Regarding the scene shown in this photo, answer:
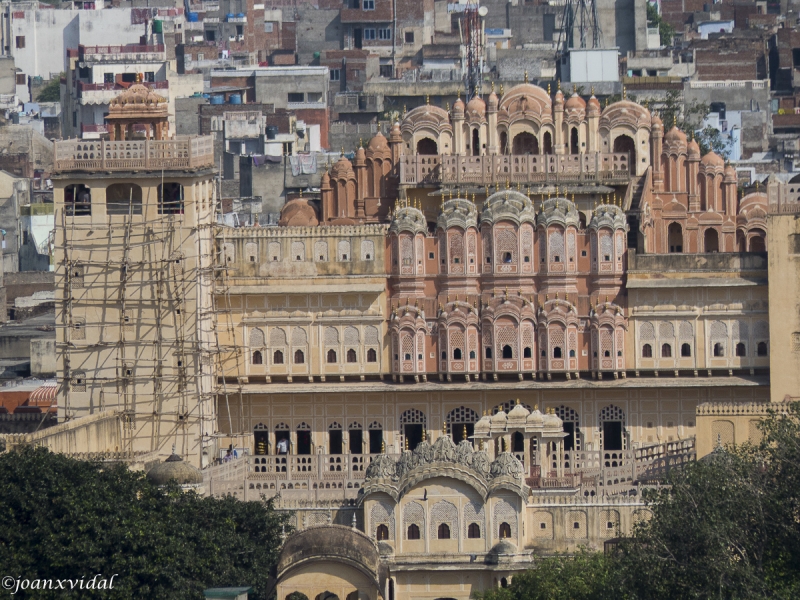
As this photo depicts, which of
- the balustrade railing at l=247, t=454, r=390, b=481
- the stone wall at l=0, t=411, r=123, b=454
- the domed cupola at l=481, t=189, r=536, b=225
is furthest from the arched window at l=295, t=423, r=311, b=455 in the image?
the domed cupola at l=481, t=189, r=536, b=225

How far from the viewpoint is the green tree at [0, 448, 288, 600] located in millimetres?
48250

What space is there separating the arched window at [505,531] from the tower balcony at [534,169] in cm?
1249

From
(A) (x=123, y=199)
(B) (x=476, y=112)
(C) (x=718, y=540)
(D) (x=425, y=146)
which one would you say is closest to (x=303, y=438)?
(A) (x=123, y=199)

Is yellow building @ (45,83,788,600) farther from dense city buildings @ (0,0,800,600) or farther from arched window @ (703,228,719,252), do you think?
arched window @ (703,228,719,252)

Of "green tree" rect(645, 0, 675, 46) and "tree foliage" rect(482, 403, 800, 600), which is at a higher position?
"green tree" rect(645, 0, 675, 46)

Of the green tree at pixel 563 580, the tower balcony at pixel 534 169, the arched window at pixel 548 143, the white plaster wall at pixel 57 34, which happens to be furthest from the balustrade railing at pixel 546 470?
the white plaster wall at pixel 57 34

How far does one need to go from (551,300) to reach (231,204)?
23554 mm

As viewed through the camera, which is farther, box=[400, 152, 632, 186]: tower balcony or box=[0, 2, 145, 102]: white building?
box=[0, 2, 145, 102]: white building

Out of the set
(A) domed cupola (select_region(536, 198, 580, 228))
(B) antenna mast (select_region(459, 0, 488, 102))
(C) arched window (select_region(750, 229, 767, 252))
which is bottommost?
(C) arched window (select_region(750, 229, 767, 252))

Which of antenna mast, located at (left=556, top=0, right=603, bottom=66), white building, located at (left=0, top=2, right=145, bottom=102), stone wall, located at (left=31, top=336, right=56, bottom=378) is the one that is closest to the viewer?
stone wall, located at (left=31, top=336, right=56, bottom=378)

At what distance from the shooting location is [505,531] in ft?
171

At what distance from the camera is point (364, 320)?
61.3 metres

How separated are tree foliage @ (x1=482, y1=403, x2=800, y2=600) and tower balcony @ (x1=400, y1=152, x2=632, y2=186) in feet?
51.3

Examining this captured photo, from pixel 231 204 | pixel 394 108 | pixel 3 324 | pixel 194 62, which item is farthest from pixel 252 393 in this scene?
pixel 194 62
